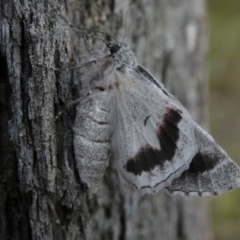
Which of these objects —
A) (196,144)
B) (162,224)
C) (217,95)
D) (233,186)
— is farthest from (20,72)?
(217,95)

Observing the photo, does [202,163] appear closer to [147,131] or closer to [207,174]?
[207,174]

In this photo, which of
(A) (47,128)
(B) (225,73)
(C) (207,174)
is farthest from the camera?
(B) (225,73)

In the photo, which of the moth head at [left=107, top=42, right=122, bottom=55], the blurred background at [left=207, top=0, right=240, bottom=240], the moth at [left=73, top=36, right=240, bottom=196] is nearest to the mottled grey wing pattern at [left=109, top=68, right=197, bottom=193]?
the moth at [left=73, top=36, right=240, bottom=196]

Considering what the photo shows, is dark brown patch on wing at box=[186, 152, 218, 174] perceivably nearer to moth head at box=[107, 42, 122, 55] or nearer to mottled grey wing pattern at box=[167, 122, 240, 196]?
mottled grey wing pattern at box=[167, 122, 240, 196]

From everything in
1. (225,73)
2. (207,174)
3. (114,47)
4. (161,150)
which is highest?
(225,73)

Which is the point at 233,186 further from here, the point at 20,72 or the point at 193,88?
the point at 193,88

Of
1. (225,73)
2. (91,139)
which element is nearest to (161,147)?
(91,139)

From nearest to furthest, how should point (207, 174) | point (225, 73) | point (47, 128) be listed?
1. point (47, 128)
2. point (207, 174)
3. point (225, 73)
